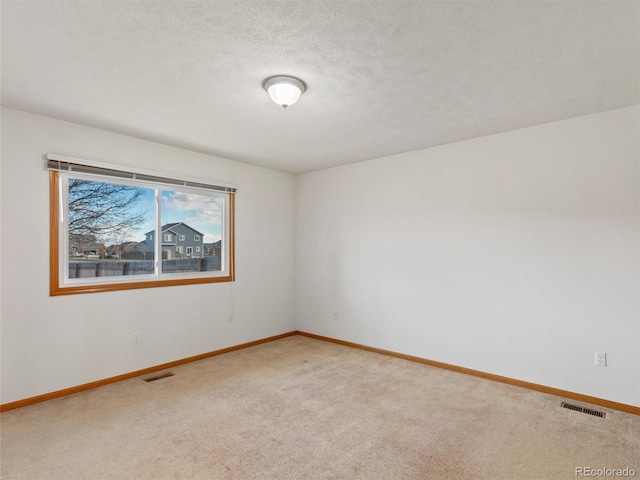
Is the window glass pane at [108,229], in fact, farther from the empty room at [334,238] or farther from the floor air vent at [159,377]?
the floor air vent at [159,377]

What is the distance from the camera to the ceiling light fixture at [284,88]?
2414 mm

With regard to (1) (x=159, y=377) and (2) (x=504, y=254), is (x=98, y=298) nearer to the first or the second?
(1) (x=159, y=377)

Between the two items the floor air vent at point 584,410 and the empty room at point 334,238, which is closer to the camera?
the empty room at point 334,238

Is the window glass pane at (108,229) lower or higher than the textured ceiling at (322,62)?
lower

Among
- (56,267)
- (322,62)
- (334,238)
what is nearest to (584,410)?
(334,238)

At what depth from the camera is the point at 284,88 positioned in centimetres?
244

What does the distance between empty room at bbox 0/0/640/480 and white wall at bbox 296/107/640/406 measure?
0.07 feet

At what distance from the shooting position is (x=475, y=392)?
3258 mm

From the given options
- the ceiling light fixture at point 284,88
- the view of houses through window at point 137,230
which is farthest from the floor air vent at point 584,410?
the view of houses through window at point 137,230

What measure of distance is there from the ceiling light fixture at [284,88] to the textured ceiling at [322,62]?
0.25ft

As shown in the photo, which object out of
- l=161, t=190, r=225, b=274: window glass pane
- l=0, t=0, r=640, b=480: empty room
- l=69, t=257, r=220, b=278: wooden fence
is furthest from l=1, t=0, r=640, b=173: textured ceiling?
l=69, t=257, r=220, b=278: wooden fence

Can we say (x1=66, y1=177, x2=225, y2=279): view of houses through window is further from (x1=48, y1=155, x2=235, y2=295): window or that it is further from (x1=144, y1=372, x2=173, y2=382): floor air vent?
(x1=144, y1=372, x2=173, y2=382): floor air vent

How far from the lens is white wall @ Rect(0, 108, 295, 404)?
2.94 meters

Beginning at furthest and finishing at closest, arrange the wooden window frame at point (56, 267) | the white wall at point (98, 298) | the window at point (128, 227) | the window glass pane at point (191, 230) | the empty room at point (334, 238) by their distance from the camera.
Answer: the window glass pane at point (191, 230) → the window at point (128, 227) → the wooden window frame at point (56, 267) → the white wall at point (98, 298) → the empty room at point (334, 238)
